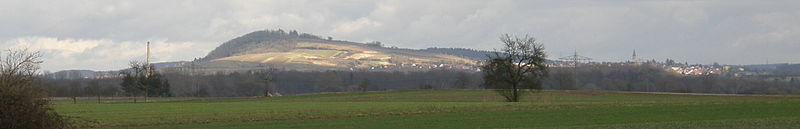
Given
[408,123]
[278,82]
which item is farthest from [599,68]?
[408,123]

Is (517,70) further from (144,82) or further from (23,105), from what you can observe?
(144,82)

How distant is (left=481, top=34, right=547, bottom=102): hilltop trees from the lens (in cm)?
7025

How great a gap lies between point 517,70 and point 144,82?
67.7m

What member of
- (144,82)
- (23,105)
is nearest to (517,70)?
(23,105)

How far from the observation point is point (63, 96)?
125 metres

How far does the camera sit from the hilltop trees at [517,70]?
7025cm

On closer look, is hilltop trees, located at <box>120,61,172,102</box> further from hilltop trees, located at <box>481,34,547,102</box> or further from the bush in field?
the bush in field

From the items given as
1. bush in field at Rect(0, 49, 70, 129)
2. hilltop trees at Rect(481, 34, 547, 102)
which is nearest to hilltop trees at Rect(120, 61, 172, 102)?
hilltop trees at Rect(481, 34, 547, 102)

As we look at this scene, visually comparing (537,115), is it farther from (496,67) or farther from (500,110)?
(496,67)

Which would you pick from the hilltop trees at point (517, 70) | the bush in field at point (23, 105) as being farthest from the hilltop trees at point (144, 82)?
the bush in field at point (23, 105)

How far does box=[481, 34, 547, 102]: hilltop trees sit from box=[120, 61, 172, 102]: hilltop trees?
62.8 meters

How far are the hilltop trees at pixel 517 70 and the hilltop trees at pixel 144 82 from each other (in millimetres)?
62847

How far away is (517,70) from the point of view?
7056 cm

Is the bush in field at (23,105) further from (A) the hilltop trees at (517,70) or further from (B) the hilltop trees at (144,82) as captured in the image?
(B) the hilltop trees at (144,82)
